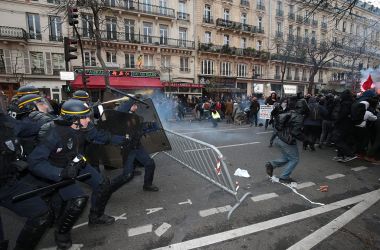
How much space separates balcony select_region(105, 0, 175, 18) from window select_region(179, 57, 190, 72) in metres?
4.75

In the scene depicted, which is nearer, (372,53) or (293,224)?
(293,224)

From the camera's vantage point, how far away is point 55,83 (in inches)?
864

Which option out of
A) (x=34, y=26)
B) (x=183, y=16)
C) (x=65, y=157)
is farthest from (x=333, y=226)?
(x=183, y=16)

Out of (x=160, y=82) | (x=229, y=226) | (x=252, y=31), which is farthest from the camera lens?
(x=252, y=31)

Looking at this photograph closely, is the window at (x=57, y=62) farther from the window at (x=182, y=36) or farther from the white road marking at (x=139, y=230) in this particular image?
the white road marking at (x=139, y=230)

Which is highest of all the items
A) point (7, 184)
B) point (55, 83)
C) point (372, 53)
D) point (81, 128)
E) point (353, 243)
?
point (372, 53)

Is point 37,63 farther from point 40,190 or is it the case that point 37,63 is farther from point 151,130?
point 40,190

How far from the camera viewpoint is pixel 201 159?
4.84 meters

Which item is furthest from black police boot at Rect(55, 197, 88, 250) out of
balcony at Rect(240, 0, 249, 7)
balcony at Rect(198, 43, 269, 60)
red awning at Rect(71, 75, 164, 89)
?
balcony at Rect(240, 0, 249, 7)

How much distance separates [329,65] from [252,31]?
1754 centimetres

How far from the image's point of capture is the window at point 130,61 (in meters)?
25.1

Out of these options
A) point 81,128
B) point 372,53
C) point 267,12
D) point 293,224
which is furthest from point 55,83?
point 372,53

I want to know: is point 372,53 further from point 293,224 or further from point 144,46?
point 293,224

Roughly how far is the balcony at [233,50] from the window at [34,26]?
639 inches
